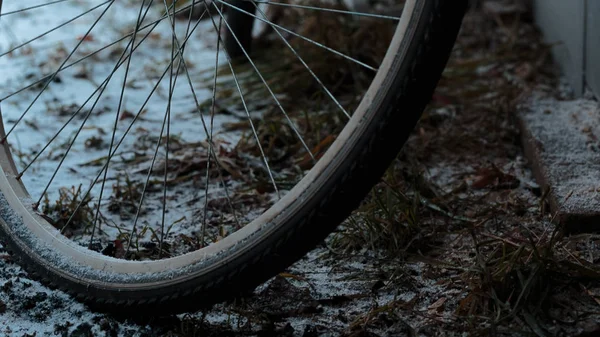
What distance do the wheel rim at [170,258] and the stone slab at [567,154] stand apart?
1.85ft

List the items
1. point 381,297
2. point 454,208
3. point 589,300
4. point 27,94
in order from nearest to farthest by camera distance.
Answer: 1. point 589,300
2. point 381,297
3. point 454,208
4. point 27,94

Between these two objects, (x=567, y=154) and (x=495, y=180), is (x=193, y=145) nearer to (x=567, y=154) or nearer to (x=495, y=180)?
(x=495, y=180)

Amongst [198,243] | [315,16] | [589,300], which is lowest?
[589,300]

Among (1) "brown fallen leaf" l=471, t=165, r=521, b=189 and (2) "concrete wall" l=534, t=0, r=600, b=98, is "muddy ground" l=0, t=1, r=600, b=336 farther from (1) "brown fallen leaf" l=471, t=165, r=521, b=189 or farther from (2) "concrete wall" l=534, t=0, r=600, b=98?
(2) "concrete wall" l=534, t=0, r=600, b=98

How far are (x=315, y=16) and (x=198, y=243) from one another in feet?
4.84

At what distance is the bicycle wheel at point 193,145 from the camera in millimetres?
1220

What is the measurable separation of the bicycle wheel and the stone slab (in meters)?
0.46

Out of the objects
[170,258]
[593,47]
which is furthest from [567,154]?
[170,258]

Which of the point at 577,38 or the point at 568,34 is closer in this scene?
the point at 577,38

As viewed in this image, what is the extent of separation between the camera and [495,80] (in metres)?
2.69

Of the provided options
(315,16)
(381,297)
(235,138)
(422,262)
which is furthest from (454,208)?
(315,16)

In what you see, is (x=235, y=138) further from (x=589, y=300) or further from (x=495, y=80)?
(x=589, y=300)

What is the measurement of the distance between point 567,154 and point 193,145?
3.40ft

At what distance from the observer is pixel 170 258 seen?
136 centimetres
